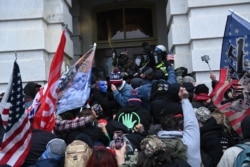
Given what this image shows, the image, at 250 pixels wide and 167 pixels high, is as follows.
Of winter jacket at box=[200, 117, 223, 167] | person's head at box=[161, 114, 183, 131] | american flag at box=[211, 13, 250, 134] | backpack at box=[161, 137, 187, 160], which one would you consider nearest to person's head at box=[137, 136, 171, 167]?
backpack at box=[161, 137, 187, 160]

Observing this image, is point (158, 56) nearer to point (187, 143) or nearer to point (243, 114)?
point (243, 114)

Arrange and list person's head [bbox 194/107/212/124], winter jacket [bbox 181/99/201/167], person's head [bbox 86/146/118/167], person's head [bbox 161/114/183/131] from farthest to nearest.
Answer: person's head [bbox 194/107/212/124], person's head [bbox 161/114/183/131], winter jacket [bbox 181/99/201/167], person's head [bbox 86/146/118/167]

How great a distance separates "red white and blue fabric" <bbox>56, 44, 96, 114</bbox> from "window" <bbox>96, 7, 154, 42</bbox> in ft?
26.6

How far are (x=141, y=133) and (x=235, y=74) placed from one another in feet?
6.43

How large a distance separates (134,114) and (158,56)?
3249mm

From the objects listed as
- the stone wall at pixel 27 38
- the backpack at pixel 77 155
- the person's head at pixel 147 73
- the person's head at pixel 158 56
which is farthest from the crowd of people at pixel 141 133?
the stone wall at pixel 27 38

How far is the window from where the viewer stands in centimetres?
1627

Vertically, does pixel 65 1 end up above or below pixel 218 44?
above

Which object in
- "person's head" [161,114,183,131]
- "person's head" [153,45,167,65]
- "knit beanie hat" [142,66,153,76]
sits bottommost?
"person's head" [161,114,183,131]

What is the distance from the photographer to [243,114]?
6.93 m

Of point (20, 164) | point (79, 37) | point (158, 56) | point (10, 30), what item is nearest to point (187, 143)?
point (20, 164)

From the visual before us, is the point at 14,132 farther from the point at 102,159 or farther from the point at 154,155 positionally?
the point at 154,155

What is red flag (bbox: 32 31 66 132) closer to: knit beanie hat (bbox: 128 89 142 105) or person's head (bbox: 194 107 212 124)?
knit beanie hat (bbox: 128 89 142 105)

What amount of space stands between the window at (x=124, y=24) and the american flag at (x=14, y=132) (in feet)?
34.2
